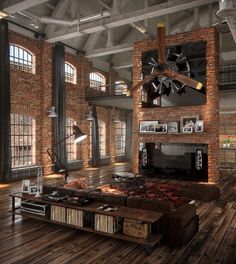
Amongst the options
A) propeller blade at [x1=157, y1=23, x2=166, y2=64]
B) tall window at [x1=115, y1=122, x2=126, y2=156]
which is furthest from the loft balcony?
propeller blade at [x1=157, y1=23, x2=166, y2=64]

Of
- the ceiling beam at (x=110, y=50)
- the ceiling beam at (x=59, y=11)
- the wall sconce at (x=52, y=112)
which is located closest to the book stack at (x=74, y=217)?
the wall sconce at (x=52, y=112)

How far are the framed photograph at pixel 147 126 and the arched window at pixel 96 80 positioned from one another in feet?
14.0

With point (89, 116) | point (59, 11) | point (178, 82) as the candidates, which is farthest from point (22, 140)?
point (178, 82)

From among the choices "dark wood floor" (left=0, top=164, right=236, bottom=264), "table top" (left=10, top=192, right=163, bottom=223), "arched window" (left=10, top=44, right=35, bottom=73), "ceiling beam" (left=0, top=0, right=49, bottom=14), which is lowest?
"dark wood floor" (left=0, top=164, right=236, bottom=264)

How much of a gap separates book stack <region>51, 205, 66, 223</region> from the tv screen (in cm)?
597

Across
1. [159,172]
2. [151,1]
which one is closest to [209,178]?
[159,172]

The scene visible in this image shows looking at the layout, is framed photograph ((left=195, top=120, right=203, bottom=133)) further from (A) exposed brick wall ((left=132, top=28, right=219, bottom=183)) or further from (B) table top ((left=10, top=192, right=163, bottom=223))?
(B) table top ((left=10, top=192, right=163, bottom=223))

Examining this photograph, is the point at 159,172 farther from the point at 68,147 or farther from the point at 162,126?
the point at 68,147

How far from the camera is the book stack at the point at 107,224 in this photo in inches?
170

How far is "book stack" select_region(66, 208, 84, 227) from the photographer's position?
184 inches

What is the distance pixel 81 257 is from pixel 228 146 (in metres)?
12.5

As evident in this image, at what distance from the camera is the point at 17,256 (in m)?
3.85

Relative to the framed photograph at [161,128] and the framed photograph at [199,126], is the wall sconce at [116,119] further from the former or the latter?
the framed photograph at [199,126]

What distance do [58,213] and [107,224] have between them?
1.07 m
